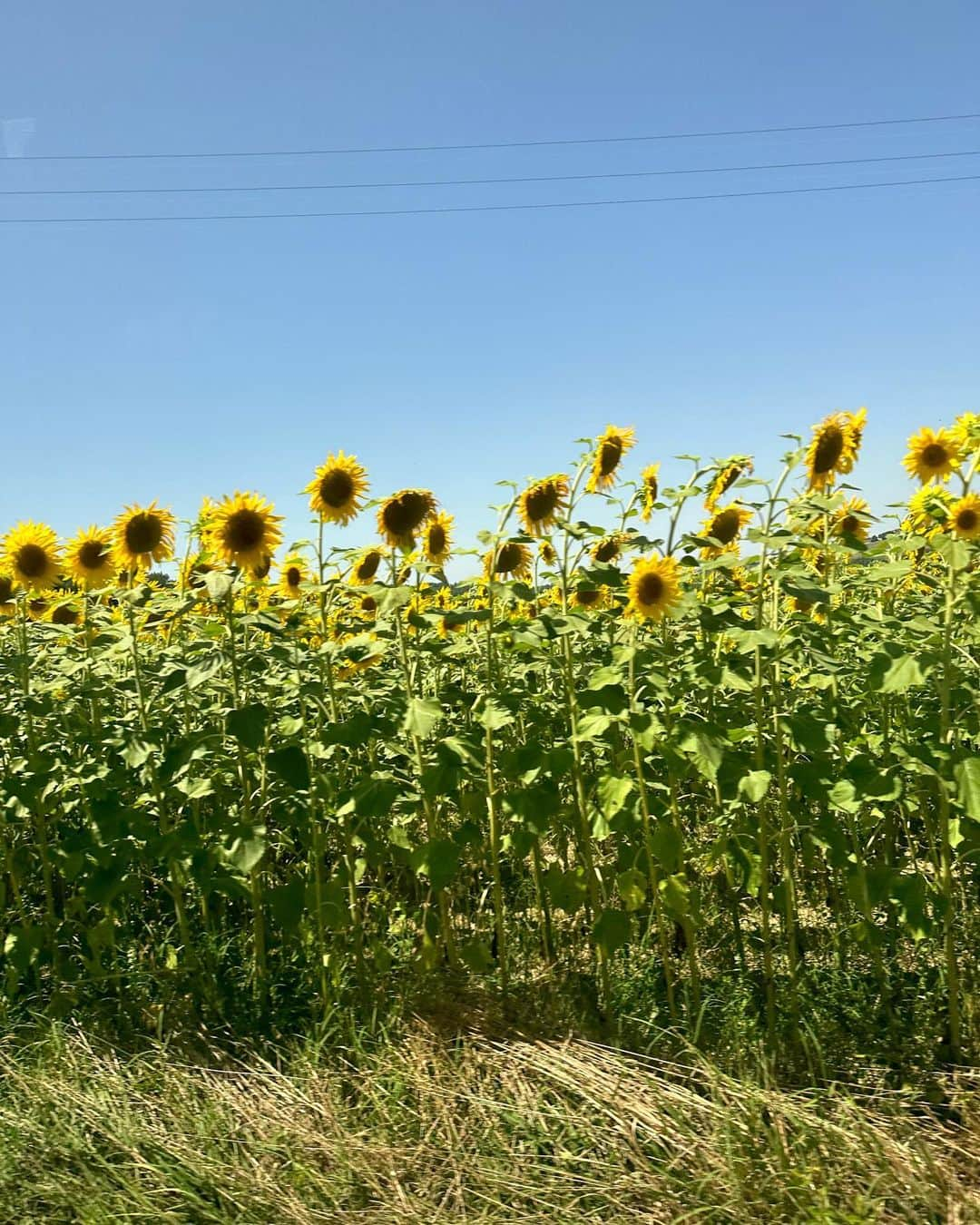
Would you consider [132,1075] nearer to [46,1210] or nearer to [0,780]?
[46,1210]

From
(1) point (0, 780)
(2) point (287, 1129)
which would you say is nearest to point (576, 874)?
(2) point (287, 1129)

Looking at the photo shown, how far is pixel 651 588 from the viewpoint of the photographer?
114 inches

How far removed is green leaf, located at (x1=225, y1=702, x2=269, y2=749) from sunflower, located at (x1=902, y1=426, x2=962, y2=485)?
2.36m

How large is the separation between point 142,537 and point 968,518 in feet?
9.09

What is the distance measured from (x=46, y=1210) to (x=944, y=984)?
9.17 ft

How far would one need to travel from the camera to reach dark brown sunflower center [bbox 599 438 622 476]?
145 inches

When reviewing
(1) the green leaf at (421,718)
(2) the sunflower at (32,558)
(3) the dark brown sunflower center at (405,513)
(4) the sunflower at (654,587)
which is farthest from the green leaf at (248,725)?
(2) the sunflower at (32,558)

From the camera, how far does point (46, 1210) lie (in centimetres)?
247

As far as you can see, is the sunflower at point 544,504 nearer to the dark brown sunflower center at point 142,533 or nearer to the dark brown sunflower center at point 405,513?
the dark brown sunflower center at point 405,513

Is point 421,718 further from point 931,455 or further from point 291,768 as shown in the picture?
point 931,455

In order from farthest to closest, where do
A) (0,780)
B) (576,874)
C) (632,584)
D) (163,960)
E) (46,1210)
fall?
1. (163,960)
2. (0,780)
3. (576,874)
4. (632,584)
5. (46,1210)

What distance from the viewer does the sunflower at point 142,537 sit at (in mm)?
3523

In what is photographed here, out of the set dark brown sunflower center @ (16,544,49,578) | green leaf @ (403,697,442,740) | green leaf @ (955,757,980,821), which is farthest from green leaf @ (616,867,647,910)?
dark brown sunflower center @ (16,544,49,578)

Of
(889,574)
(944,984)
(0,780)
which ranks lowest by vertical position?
(944,984)
